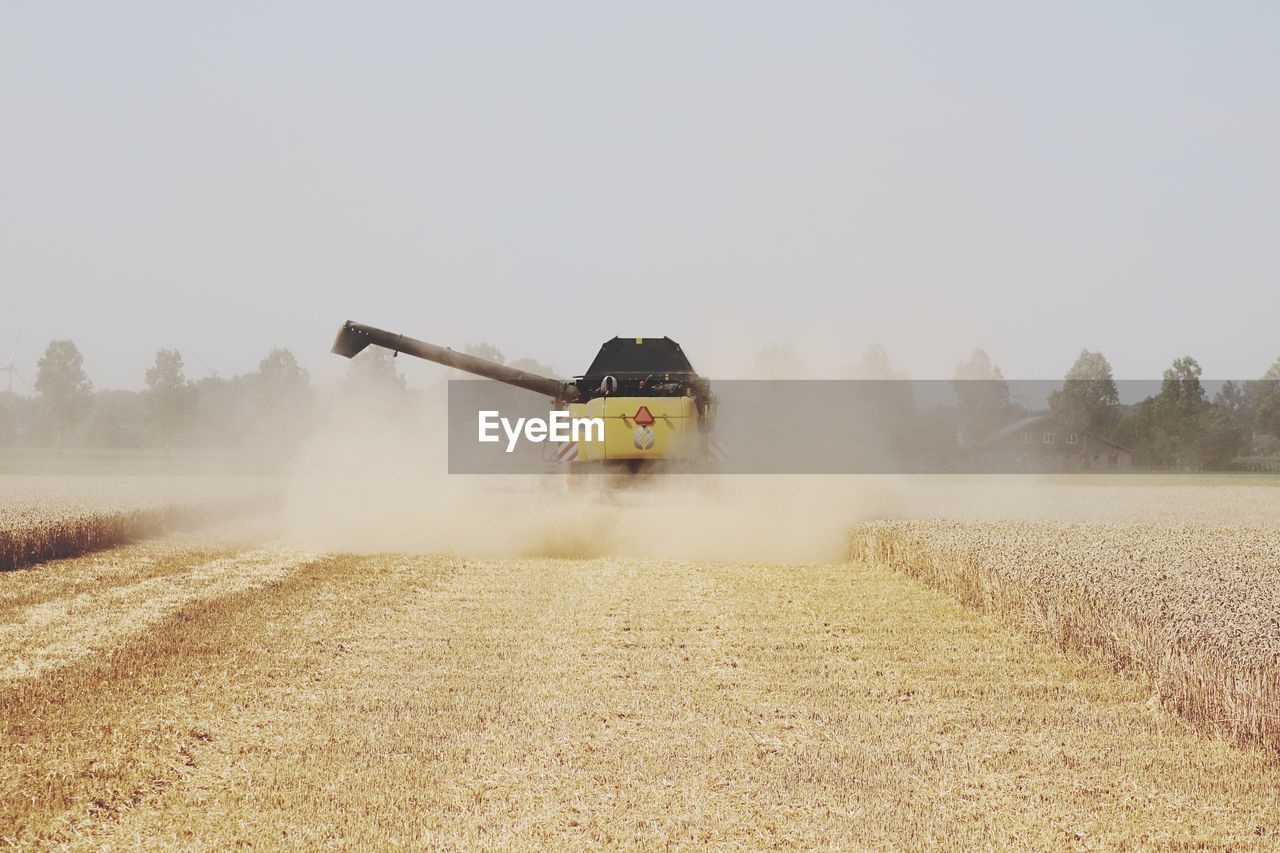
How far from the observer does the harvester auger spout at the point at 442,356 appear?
16781mm

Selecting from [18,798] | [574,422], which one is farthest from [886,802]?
[574,422]

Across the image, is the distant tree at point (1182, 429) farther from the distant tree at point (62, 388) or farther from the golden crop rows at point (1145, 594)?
the distant tree at point (62, 388)

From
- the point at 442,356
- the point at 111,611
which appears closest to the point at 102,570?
the point at 111,611

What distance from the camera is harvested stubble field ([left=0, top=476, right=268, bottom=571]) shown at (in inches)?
583

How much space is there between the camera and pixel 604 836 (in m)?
4.98

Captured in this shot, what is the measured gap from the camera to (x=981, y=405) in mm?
78188

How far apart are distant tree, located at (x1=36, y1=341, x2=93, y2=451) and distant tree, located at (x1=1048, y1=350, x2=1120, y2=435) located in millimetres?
69145

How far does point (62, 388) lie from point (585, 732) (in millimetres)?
83424

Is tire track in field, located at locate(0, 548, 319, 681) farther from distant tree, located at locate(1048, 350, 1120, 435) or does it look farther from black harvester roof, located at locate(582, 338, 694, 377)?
distant tree, located at locate(1048, 350, 1120, 435)

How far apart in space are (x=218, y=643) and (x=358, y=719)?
3.05 meters

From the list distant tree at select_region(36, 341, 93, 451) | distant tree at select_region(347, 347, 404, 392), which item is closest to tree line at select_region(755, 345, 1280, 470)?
distant tree at select_region(347, 347, 404, 392)

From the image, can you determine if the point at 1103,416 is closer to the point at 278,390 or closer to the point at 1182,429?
the point at 1182,429

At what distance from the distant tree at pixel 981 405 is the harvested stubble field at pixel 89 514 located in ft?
200

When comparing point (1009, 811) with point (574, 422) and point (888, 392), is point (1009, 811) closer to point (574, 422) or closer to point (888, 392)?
point (574, 422)
